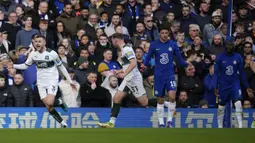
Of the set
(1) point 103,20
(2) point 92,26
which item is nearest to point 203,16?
(1) point 103,20

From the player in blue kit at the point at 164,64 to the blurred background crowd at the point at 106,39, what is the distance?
1668mm

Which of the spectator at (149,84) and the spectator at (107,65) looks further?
the spectator at (149,84)

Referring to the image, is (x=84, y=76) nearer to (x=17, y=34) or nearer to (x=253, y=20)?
(x=17, y=34)

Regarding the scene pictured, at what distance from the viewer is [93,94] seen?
1950 centimetres

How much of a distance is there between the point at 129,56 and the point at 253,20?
728cm

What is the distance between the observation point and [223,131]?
47.0ft

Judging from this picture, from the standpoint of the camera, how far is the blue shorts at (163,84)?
1767cm

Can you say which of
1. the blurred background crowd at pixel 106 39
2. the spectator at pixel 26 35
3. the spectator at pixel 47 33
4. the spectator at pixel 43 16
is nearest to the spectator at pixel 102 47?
the blurred background crowd at pixel 106 39

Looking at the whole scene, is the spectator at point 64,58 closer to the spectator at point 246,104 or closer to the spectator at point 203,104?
the spectator at point 203,104

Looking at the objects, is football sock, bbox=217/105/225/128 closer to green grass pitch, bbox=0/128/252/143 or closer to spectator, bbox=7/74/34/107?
green grass pitch, bbox=0/128/252/143

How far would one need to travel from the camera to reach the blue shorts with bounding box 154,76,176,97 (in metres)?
17.7

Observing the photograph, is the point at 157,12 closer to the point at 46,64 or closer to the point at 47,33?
the point at 47,33

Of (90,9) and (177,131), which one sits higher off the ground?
(90,9)

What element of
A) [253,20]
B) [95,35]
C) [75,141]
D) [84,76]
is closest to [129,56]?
[84,76]
